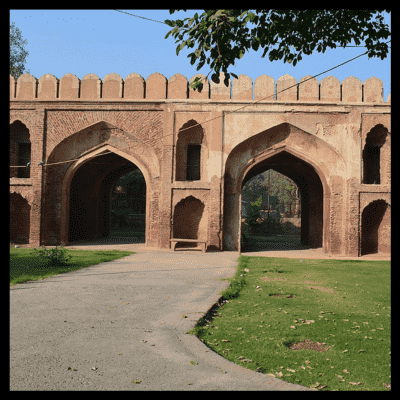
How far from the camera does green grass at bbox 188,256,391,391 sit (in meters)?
3.01

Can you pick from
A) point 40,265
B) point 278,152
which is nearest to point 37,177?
point 40,265

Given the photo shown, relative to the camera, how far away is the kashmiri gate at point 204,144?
12.7 meters

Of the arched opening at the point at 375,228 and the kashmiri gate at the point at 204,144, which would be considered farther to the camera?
the arched opening at the point at 375,228

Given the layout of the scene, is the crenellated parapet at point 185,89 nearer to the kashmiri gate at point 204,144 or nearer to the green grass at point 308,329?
the kashmiri gate at point 204,144

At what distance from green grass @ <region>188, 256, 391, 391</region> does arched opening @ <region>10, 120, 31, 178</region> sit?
416 inches

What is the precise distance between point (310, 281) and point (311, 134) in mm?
6776

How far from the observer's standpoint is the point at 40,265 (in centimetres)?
859

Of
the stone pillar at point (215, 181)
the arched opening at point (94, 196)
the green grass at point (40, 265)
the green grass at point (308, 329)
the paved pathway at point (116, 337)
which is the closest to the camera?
the paved pathway at point (116, 337)

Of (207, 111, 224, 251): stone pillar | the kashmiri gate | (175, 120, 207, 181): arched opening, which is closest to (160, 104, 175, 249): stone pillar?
the kashmiri gate

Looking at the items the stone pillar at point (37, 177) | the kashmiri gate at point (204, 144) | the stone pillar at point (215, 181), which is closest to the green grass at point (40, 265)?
the stone pillar at point (37, 177)

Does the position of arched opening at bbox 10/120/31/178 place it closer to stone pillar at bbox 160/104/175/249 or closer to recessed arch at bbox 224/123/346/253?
stone pillar at bbox 160/104/175/249

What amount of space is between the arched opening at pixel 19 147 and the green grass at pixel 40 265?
4752 mm

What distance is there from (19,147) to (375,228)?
13.3 m

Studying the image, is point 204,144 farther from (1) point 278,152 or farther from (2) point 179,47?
(2) point 179,47
